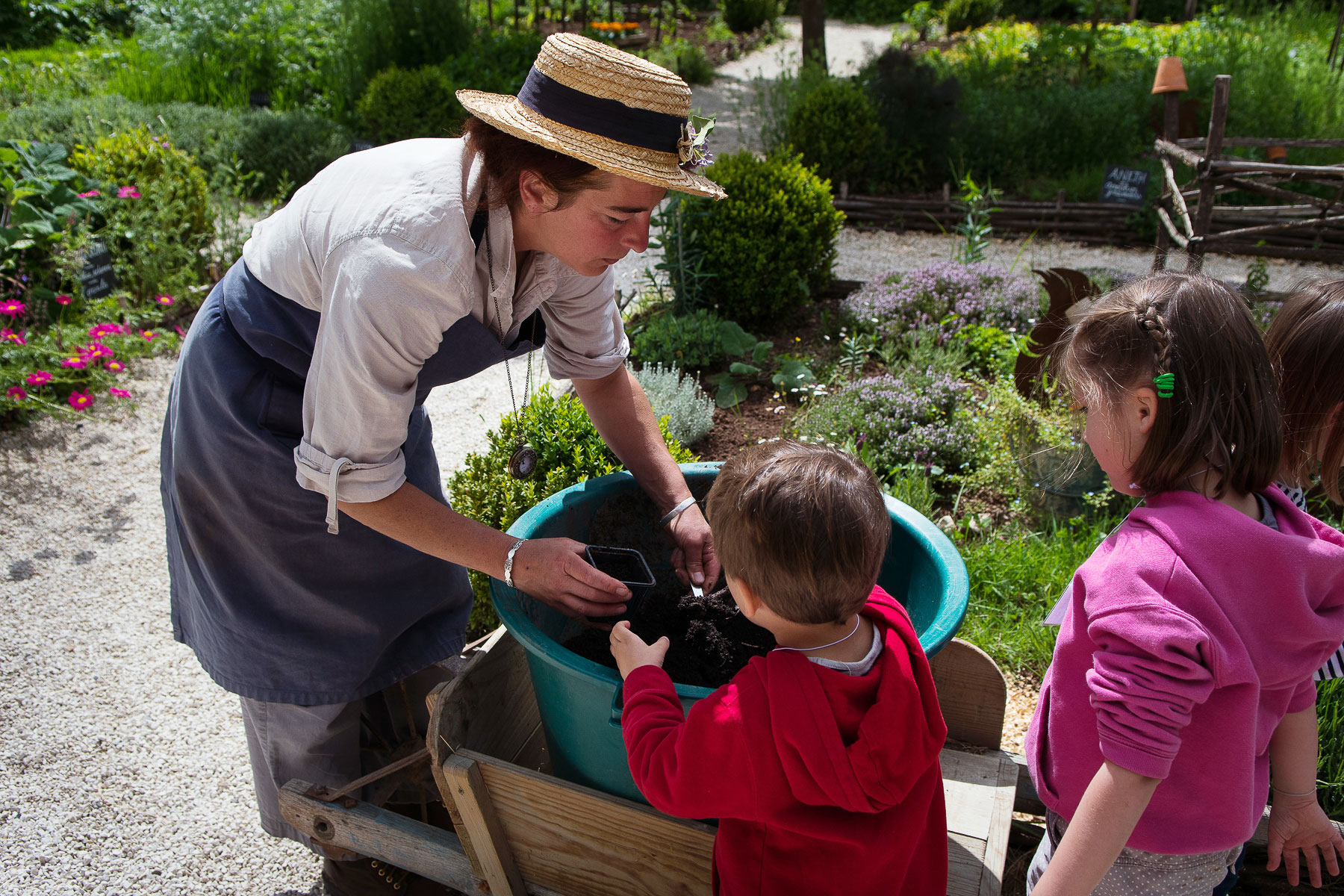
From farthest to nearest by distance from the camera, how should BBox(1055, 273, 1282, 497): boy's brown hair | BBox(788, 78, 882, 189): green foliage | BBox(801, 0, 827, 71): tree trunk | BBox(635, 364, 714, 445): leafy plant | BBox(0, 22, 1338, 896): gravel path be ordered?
BBox(801, 0, 827, 71): tree trunk
BBox(788, 78, 882, 189): green foliage
BBox(635, 364, 714, 445): leafy plant
BBox(0, 22, 1338, 896): gravel path
BBox(1055, 273, 1282, 497): boy's brown hair

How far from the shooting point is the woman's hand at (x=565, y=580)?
4.56 ft

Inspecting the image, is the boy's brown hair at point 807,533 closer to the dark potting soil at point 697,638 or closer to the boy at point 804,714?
the boy at point 804,714

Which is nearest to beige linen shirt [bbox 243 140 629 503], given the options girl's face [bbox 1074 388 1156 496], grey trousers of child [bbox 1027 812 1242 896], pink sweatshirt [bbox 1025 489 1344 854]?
girl's face [bbox 1074 388 1156 496]

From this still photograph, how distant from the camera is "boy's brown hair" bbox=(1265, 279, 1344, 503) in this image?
1452 millimetres

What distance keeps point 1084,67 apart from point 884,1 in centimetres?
662

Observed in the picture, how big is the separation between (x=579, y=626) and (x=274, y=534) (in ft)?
2.06

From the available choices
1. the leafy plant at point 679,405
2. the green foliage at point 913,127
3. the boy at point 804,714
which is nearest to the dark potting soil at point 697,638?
the boy at point 804,714

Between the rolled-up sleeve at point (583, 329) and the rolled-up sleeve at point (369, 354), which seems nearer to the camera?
the rolled-up sleeve at point (369, 354)

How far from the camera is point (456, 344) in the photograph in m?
1.51

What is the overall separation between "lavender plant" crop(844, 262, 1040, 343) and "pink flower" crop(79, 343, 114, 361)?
3.77m

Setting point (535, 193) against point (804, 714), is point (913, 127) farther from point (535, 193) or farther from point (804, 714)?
point (804, 714)

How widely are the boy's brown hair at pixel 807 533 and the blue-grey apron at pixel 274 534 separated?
61 centimetres

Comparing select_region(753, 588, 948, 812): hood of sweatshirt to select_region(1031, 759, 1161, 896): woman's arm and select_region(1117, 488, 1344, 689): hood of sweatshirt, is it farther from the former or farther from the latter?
select_region(1117, 488, 1344, 689): hood of sweatshirt

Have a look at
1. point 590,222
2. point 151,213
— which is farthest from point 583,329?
point 151,213
